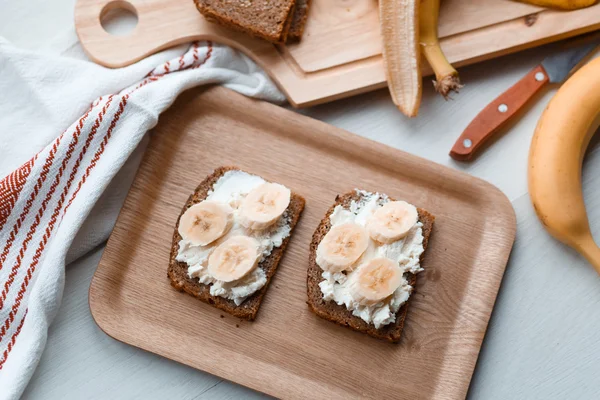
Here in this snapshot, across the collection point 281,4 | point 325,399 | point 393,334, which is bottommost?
point 325,399

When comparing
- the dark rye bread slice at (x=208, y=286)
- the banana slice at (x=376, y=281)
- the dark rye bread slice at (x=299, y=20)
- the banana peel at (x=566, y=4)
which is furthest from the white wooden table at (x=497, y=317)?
the banana slice at (x=376, y=281)

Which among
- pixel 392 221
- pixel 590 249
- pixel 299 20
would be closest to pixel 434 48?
pixel 299 20

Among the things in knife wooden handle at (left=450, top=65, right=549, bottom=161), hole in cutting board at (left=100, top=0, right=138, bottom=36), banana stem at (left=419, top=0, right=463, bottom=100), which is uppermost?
banana stem at (left=419, top=0, right=463, bottom=100)

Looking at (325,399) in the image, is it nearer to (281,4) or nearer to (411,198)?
(411,198)

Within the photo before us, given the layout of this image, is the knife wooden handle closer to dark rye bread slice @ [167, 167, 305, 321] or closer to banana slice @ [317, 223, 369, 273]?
banana slice @ [317, 223, 369, 273]

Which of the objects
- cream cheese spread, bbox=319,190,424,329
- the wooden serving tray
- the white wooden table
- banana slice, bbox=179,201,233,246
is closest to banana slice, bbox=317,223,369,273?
cream cheese spread, bbox=319,190,424,329

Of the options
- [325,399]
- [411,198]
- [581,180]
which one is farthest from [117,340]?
[581,180]
